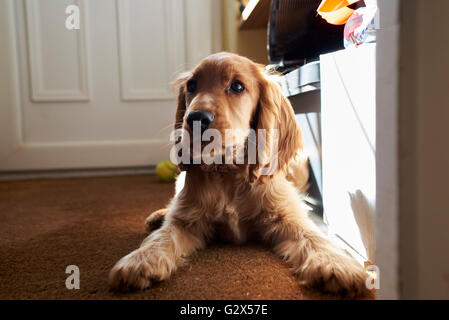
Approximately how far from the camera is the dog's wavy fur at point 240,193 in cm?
95

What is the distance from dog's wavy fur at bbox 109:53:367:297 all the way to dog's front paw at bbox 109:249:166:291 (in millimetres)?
65

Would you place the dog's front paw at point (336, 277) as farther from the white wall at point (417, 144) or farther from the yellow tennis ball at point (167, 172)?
the yellow tennis ball at point (167, 172)

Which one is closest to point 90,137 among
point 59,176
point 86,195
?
point 59,176

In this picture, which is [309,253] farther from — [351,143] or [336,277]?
[351,143]

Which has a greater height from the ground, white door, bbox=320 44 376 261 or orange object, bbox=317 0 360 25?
orange object, bbox=317 0 360 25

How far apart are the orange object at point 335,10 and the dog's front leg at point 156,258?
84 cm

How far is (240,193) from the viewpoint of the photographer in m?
1.06

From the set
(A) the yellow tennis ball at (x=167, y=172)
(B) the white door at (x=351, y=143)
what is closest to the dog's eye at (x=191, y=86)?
(B) the white door at (x=351, y=143)

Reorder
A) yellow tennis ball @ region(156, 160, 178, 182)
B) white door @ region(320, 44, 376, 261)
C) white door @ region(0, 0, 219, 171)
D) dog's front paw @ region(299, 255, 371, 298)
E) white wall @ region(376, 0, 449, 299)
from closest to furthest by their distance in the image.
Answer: white wall @ region(376, 0, 449, 299), dog's front paw @ region(299, 255, 371, 298), white door @ region(320, 44, 376, 261), yellow tennis ball @ region(156, 160, 178, 182), white door @ region(0, 0, 219, 171)

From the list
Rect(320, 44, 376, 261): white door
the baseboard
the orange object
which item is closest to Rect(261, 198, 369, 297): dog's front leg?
Rect(320, 44, 376, 261): white door

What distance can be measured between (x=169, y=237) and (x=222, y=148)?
279mm

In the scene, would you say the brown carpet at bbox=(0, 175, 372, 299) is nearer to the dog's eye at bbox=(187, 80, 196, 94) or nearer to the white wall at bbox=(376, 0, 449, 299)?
the white wall at bbox=(376, 0, 449, 299)

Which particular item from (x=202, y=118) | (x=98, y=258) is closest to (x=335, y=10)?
(x=202, y=118)

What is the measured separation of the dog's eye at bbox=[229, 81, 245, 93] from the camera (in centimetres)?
106
